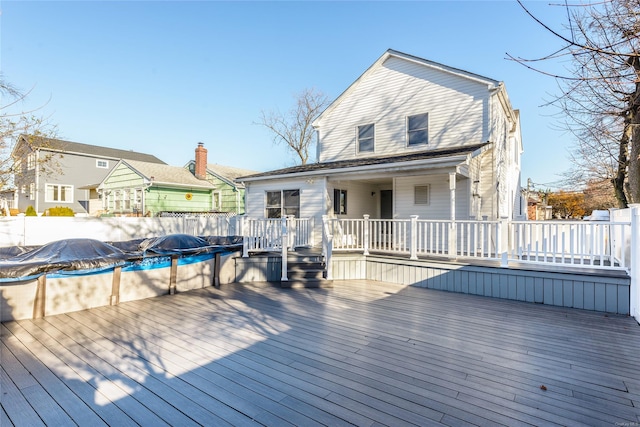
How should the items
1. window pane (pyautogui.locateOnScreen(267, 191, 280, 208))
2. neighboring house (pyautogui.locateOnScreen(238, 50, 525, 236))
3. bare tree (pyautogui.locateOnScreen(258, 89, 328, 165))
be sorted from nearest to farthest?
neighboring house (pyautogui.locateOnScreen(238, 50, 525, 236)) → window pane (pyautogui.locateOnScreen(267, 191, 280, 208)) → bare tree (pyautogui.locateOnScreen(258, 89, 328, 165))

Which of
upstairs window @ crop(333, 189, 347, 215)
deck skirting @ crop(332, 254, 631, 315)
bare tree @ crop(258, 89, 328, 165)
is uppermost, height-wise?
bare tree @ crop(258, 89, 328, 165)

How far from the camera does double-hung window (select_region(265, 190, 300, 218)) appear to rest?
10945 millimetres

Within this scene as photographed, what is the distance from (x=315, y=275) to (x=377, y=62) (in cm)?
840

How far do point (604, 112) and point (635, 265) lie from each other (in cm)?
271

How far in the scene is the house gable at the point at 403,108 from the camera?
374 inches

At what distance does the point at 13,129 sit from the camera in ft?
24.9

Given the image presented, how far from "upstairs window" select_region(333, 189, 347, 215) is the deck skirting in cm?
265

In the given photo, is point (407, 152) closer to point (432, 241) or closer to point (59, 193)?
point (432, 241)

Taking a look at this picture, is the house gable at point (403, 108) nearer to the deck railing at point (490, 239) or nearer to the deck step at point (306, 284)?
the deck railing at point (490, 239)

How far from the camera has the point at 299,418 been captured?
2.40 m

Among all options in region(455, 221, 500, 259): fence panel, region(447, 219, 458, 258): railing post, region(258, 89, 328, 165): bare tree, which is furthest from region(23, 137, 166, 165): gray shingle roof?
region(455, 221, 500, 259): fence panel

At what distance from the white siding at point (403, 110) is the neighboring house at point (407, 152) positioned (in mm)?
31

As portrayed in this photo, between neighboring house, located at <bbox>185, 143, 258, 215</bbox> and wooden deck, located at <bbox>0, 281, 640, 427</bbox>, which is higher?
neighboring house, located at <bbox>185, 143, 258, 215</bbox>

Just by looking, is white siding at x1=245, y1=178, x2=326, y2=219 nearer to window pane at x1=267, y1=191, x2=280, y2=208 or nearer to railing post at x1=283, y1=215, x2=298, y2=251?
window pane at x1=267, y1=191, x2=280, y2=208
